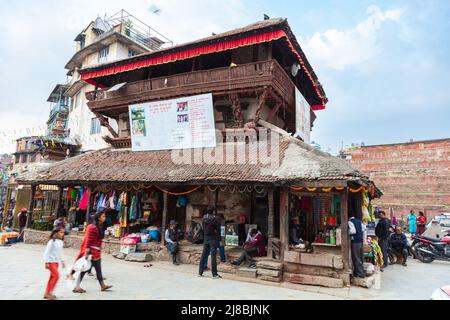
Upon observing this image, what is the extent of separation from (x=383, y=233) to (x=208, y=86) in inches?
356

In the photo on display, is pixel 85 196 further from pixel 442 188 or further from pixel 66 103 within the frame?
pixel 442 188

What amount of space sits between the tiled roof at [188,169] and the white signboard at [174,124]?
0.60 meters

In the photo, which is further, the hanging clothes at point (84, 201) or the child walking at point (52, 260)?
the hanging clothes at point (84, 201)

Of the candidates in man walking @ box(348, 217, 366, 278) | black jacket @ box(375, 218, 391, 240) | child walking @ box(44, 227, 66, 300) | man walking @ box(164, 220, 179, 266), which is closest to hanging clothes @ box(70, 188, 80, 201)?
man walking @ box(164, 220, 179, 266)

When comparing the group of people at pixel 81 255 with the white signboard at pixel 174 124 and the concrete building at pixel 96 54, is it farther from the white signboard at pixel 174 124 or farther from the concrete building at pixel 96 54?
the concrete building at pixel 96 54

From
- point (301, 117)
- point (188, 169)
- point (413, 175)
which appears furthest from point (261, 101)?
point (413, 175)

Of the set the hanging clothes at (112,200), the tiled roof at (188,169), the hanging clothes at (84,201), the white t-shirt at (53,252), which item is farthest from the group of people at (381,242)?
the hanging clothes at (84,201)

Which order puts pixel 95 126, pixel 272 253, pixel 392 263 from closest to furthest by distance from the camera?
pixel 272 253 → pixel 392 263 → pixel 95 126

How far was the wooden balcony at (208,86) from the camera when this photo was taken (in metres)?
11.7

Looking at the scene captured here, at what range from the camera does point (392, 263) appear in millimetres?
11500

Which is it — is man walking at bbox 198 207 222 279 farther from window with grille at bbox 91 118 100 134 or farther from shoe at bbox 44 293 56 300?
window with grille at bbox 91 118 100 134

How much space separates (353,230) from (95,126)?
2557cm

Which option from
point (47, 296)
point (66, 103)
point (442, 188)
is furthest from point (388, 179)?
point (66, 103)

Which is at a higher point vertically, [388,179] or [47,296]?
[388,179]
